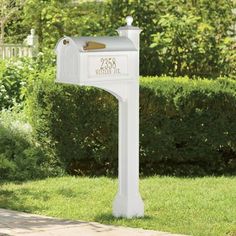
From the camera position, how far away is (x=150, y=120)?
1035cm

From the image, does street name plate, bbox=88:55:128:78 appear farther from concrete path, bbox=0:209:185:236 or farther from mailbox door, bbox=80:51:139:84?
concrete path, bbox=0:209:185:236

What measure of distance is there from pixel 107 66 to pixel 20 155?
353 cm

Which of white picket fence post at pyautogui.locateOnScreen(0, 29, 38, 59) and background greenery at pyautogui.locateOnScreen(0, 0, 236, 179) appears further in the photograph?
white picket fence post at pyautogui.locateOnScreen(0, 29, 38, 59)

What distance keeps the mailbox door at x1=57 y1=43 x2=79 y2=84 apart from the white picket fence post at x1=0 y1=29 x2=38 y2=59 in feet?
33.3

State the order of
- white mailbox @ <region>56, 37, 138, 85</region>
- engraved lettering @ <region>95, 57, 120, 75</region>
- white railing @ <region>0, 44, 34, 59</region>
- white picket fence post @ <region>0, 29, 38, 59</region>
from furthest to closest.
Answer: white railing @ <region>0, 44, 34, 59</region>, white picket fence post @ <region>0, 29, 38, 59</region>, engraved lettering @ <region>95, 57, 120, 75</region>, white mailbox @ <region>56, 37, 138, 85</region>

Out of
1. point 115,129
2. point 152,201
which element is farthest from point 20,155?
point 152,201

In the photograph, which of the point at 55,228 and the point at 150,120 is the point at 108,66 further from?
the point at 150,120

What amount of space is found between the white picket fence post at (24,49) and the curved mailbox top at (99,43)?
33.4ft

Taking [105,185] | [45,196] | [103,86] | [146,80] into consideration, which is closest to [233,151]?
Result: [146,80]

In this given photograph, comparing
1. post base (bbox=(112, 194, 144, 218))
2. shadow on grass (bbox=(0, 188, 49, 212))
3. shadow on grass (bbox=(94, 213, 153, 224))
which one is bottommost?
shadow on grass (bbox=(0, 188, 49, 212))

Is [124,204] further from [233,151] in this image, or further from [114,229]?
[233,151]

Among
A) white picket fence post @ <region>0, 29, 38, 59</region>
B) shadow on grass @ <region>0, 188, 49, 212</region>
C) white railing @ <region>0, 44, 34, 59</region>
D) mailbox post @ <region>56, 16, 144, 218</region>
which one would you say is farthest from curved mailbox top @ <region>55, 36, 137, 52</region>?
white railing @ <region>0, 44, 34, 59</region>

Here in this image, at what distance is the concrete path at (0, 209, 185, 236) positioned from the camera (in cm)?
690

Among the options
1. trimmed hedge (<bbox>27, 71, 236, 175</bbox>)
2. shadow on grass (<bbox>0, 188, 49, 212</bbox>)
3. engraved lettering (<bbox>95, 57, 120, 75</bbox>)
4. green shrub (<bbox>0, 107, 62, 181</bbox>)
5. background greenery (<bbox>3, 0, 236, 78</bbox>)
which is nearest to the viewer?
engraved lettering (<bbox>95, 57, 120, 75</bbox>)
